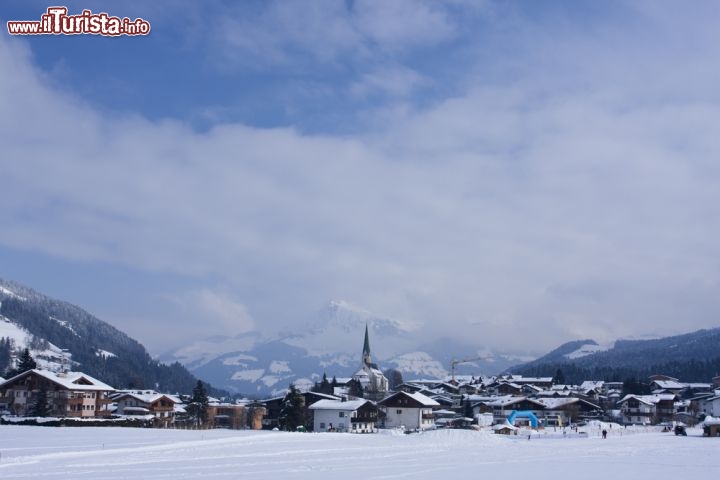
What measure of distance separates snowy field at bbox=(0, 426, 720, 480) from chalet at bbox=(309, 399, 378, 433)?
1128 inches

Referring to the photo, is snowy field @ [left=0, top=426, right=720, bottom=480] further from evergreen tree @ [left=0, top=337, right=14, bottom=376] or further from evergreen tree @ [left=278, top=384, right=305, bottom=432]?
evergreen tree @ [left=0, top=337, right=14, bottom=376]

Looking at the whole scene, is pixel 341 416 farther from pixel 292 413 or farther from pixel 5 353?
pixel 5 353

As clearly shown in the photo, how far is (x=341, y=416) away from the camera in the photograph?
244ft

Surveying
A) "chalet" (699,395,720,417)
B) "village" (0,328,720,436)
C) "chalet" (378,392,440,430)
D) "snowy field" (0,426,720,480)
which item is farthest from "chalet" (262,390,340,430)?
"chalet" (699,395,720,417)

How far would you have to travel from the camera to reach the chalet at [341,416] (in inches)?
2908

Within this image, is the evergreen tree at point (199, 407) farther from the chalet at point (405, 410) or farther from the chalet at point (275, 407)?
the chalet at point (405, 410)

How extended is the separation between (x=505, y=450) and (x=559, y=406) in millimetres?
63558

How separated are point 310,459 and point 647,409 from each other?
8726 cm

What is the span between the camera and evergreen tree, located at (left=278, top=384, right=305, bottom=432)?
229 feet

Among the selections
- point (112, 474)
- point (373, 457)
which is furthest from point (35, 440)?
point (373, 457)

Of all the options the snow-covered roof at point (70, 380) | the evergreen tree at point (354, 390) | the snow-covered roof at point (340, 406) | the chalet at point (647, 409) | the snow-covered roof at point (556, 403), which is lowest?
the chalet at point (647, 409)

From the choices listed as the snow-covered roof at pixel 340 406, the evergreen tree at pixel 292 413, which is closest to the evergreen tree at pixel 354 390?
the snow-covered roof at pixel 340 406

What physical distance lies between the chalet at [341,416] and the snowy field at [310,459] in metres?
28.7

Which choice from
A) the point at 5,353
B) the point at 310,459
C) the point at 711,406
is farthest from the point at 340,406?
the point at 5,353
